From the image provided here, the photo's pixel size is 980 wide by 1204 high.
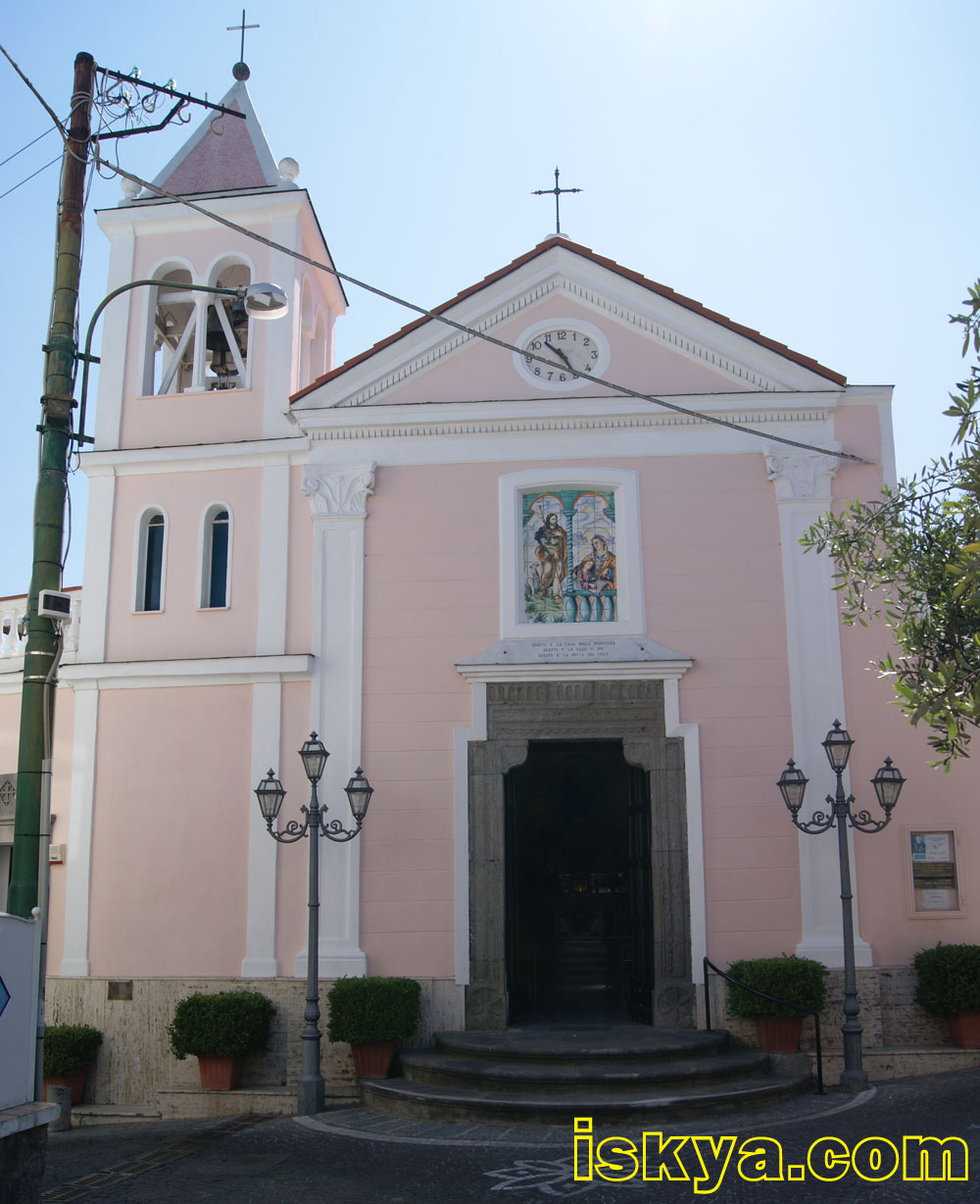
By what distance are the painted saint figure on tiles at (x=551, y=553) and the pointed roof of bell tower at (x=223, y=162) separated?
571 centimetres

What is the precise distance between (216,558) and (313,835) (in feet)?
13.2

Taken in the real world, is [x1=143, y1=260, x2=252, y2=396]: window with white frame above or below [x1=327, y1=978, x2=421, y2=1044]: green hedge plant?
above

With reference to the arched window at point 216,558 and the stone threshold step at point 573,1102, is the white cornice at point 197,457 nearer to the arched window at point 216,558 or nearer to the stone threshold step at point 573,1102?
the arched window at point 216,558

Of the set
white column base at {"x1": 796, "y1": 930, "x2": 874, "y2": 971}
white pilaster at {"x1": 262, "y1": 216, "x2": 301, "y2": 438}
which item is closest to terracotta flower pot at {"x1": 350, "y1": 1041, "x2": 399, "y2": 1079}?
white column base at {"x1": 796, "y1": 930, "x2": 874, "y2": 971}

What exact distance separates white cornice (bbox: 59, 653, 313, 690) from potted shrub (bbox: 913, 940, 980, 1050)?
747 cm

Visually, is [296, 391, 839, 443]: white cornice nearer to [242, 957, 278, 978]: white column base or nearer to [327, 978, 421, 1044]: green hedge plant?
[242, 957, 278, 978]: white column base

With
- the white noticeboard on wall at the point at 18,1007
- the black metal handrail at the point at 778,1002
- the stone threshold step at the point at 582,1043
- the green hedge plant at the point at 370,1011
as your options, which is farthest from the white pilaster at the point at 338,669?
the white noticeboard on wall at the point at 18,1007

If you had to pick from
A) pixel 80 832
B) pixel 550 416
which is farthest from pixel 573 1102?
pixel 550 416

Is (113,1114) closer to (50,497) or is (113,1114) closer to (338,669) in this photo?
(338,669)

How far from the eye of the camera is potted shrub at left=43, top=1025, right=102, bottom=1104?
42.0 feet

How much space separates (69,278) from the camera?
30.6 ft

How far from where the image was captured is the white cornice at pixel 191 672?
45.1 ft

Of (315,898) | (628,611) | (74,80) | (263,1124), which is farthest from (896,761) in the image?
(74,80)

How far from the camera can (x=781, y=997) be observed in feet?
39.8
